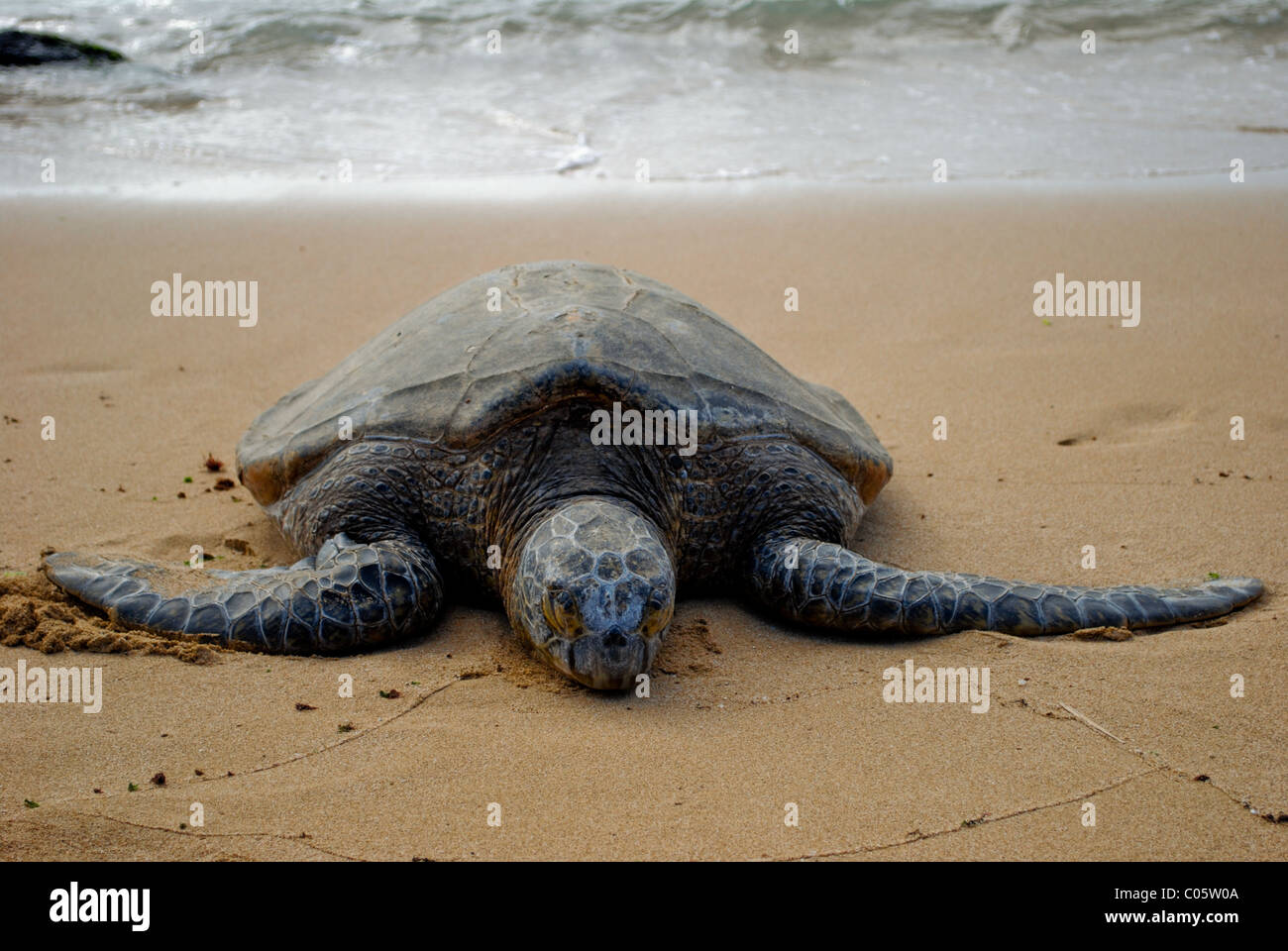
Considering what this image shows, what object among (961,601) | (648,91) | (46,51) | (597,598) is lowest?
(961,601)

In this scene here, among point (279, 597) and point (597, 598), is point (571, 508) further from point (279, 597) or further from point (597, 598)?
point (279, 597)

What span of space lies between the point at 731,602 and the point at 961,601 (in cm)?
83

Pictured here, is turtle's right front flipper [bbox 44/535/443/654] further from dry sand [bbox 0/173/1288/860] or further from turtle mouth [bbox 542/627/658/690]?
turtle mouth [bbox 542/627/658/690]

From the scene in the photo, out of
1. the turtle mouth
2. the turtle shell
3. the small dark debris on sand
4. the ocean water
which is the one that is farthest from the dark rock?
the small dark debris on sand

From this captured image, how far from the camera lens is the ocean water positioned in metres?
9.83

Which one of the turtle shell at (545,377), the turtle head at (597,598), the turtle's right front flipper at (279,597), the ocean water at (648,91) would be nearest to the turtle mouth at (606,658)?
the turtle head at (597,598)

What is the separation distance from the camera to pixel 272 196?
29.0ft

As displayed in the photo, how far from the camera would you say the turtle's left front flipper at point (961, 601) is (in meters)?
3.63

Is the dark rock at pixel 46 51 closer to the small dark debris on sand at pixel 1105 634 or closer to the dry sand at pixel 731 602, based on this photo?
the dry sand at pixel 731 602

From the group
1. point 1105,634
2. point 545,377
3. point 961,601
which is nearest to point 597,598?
point 545,377

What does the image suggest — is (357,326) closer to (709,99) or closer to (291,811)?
(291,811)

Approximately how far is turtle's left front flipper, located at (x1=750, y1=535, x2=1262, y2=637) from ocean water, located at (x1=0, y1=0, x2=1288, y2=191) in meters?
6.33

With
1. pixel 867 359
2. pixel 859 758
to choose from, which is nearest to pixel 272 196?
pixel 867 359

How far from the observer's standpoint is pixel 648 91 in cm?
1234
